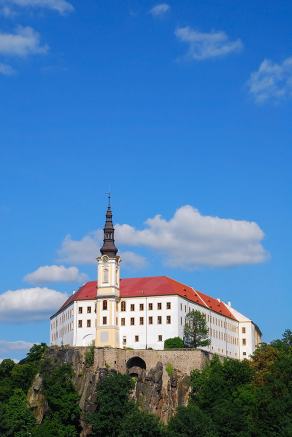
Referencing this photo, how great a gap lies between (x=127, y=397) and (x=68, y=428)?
7.87 metres

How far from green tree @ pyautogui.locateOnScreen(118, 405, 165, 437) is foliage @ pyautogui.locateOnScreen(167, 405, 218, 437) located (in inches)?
91.8

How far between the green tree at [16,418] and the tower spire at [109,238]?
836 inches

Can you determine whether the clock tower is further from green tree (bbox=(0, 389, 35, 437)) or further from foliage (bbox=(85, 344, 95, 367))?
green tree (bbox=(0, 389, 35, 437))

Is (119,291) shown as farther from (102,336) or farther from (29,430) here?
(29,430)

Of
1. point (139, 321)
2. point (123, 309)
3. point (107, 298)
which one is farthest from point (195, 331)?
point (107, 298)

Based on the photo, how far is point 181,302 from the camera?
117375 mm

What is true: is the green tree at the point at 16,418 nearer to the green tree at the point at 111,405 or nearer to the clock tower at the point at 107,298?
the green tree at the point at 111,405

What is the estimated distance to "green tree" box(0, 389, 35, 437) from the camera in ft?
331

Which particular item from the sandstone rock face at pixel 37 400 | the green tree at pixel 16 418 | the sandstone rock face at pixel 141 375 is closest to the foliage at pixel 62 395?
the sandstone rock face at pixel 141 375

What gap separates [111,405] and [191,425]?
576 inches

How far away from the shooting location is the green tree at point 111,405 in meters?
96.2

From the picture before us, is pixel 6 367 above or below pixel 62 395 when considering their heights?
above

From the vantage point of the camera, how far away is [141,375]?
106 m

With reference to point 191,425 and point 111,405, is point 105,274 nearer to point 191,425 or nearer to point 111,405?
point 111,405
